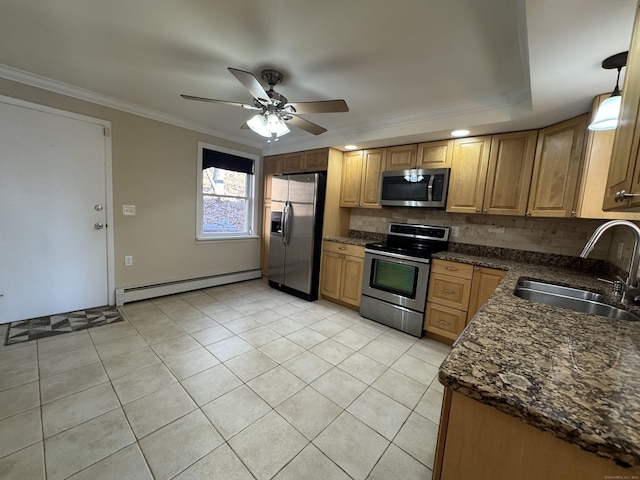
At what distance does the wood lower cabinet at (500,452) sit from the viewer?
1.71 ft

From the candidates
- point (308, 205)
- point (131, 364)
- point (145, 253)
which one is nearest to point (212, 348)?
point (131, 364)

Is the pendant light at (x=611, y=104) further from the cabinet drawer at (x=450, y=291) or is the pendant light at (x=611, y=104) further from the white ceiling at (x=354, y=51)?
the cabinet drawer at (x=450, y=291)

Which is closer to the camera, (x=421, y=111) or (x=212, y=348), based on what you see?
(x=212, y=348)

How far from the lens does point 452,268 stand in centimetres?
260

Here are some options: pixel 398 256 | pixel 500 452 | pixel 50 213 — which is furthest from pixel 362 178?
pixel 50 213

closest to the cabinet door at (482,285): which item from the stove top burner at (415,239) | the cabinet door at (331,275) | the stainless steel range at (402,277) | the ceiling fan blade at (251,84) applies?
the stainless steel range at (402,277)

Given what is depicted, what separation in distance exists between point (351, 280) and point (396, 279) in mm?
650

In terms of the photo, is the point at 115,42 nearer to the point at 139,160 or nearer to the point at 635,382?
the point at 139,160

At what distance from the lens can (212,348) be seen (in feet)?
7.61

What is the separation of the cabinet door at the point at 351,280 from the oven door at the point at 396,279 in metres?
0.12

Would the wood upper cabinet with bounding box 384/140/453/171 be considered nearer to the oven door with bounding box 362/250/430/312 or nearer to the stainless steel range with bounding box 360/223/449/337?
the stainless steel range with bounding box 360/223/449/337

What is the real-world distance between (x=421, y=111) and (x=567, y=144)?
4.09ft

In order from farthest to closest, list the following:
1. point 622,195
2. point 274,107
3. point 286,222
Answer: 1. point 286,222
2. point 274,107
3. point 622,195

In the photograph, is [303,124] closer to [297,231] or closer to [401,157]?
[401,157]
